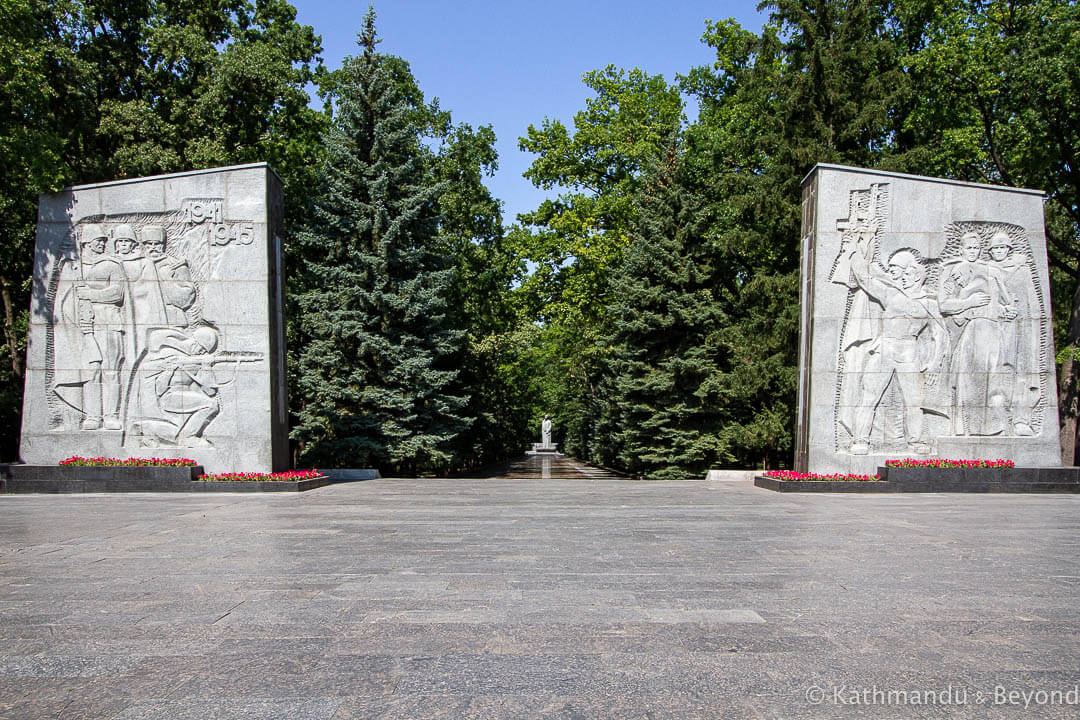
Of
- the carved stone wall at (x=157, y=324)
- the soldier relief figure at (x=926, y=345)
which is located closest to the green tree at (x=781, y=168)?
the soldier relief figure at (x=926, y=345)

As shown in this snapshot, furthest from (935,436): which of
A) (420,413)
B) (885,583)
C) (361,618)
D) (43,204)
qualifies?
(43,204)

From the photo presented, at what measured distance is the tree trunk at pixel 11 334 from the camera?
65.2 ft

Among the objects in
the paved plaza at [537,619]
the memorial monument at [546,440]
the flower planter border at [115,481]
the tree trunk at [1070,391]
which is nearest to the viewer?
the paved plaza at [537,619]

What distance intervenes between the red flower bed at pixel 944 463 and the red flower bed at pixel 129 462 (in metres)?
13.6

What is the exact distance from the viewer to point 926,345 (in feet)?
47.9

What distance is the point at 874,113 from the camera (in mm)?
18875

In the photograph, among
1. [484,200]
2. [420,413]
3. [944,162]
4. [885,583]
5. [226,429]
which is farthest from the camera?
[484,200]

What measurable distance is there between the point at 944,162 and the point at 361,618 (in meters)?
21.2

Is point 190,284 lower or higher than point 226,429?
higher

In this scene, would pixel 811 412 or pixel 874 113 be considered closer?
pixel 811 412

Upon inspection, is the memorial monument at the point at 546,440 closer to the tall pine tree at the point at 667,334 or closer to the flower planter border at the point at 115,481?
the tall pine tree at the point at 667,334

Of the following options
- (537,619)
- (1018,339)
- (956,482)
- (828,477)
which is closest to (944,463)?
(956,482)

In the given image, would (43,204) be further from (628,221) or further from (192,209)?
(628,221)

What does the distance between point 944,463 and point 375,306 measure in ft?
44.2
